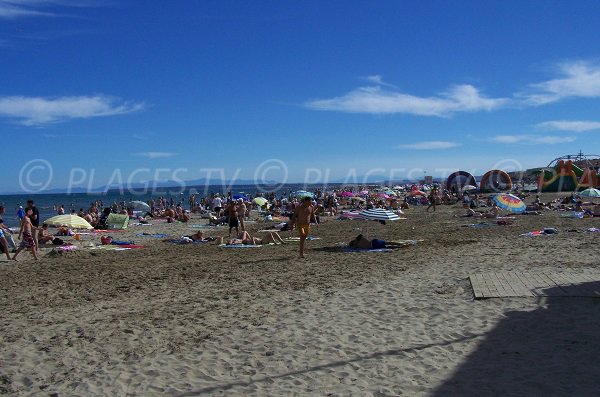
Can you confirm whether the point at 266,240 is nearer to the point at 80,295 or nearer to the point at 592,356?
the point at 80,295

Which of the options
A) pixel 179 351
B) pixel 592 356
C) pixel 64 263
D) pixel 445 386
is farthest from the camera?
pixel 64 263

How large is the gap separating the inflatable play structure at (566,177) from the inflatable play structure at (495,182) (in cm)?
287

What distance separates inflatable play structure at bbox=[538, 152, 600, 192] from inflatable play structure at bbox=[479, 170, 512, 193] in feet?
9.43

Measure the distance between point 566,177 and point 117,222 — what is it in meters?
35.4

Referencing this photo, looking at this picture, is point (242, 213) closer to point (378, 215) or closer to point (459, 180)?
point (378, 215)

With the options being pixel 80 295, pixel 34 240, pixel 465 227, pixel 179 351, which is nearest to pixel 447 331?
pixel 179 351

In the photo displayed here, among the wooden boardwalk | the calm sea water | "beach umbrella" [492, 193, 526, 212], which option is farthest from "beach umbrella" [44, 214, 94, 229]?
the calm sea water

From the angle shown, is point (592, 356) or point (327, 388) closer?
point (327, 388)

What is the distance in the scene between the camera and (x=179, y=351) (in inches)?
204

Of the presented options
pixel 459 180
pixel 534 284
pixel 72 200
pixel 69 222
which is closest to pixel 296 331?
pixel 534 284

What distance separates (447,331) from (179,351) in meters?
2.82

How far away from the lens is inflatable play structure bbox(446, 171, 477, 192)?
44.3 m

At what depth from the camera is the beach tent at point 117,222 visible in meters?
21.1

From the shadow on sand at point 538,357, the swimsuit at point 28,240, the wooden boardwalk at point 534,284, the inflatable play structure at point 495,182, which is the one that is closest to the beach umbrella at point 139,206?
the swimsuit at point 28,240
